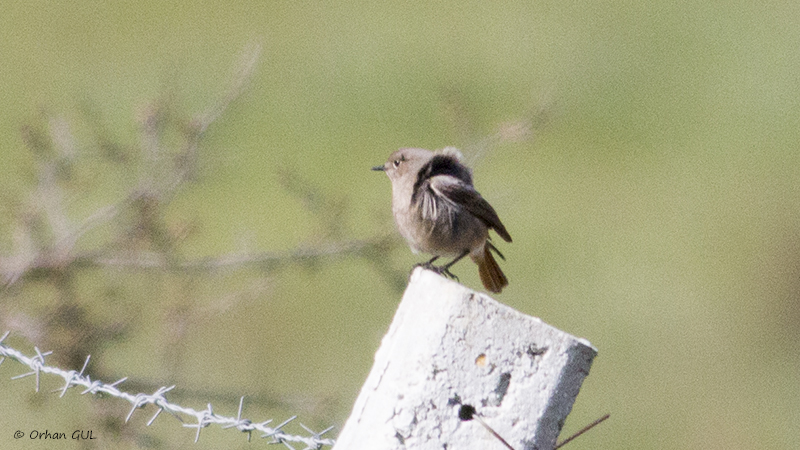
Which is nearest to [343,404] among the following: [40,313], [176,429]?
[176,429]

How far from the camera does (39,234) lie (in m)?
5.77

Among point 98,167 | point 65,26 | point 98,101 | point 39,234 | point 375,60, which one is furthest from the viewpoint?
point 65,26

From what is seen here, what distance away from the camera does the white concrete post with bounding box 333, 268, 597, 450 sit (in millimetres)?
2268

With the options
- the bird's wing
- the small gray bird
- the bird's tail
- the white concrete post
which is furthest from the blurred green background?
the white concrete post

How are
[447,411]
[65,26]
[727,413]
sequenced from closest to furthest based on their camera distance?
[447,411] < [727,413] < [65,26]

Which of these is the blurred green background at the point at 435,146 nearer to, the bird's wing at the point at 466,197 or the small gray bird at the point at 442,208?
the small gray bird at the point at 442,208

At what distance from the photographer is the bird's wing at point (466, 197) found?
4.28m

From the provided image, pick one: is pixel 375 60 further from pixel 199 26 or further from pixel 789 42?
pixel 789 42

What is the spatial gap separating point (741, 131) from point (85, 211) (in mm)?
5552

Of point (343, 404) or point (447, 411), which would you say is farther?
point (343, 404)

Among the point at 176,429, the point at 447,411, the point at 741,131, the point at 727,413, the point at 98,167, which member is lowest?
the point at 447,411

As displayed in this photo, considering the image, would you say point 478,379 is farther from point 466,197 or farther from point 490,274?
point 490,274

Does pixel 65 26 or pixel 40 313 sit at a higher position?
pixel 65 26

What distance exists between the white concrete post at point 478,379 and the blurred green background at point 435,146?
10.8 feet
